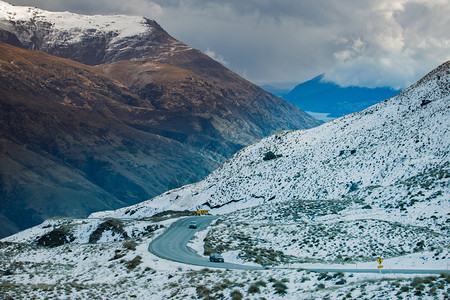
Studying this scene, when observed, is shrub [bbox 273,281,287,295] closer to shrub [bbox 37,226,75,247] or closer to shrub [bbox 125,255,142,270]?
shrub [bbox 125,255,142,270]

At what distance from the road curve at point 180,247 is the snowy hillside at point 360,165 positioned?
795 inches

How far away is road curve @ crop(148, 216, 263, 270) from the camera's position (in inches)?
1206

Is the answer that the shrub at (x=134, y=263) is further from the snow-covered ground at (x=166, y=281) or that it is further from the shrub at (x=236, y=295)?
the shrub at (x=236, y=295)

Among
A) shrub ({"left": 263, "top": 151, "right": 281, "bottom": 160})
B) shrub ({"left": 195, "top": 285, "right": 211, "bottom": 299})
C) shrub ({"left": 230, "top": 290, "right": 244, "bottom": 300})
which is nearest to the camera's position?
shrub ({"left": 230, "top": 290, "right": 244, "bottom": 300})

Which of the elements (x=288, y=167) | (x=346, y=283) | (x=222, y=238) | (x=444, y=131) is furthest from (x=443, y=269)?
(x=288, y=167)

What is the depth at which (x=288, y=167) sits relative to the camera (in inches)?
2921

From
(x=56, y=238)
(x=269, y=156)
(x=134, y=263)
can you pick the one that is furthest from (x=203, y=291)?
(x=269, y=156)

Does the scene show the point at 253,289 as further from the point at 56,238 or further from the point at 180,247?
the point at 56,238

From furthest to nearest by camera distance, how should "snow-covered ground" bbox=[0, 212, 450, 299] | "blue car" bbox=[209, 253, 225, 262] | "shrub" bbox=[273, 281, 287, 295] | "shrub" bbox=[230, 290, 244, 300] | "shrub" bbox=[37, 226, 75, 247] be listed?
"shrub" bbox=[37, 226, 75, 247], "blue car" bbox=[209, 253, 225, 262], "shrub" bbox=[230, 290, 244, 300], "shrub" bbox=[273, 281, 287, 295], "snow-covered ground" bbox=[0, 212, 450, 299]

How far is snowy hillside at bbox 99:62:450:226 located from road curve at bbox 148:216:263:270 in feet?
66.2

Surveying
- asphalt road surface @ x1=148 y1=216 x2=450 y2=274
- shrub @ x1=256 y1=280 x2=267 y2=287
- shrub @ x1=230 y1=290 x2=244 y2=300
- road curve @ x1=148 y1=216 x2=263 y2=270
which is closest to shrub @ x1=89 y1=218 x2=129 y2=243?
asphalt road surface @ x1=148 y1=216 x2=450 y2=274

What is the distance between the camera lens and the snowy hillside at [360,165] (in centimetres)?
4766

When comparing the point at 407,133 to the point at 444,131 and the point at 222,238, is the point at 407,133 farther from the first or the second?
the point at 222,238

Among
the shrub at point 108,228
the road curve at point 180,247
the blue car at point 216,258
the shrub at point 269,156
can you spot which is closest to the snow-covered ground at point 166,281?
the road curve at point 180,247
